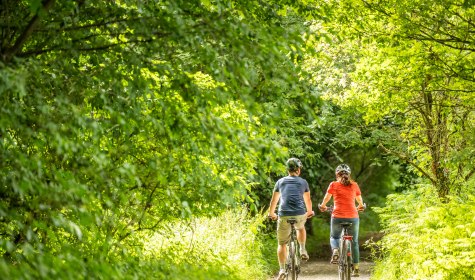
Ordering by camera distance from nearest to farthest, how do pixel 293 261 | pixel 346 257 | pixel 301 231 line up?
pixel 346 257
pixel 301 231
pixel 293 261

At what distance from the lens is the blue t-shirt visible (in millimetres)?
11430

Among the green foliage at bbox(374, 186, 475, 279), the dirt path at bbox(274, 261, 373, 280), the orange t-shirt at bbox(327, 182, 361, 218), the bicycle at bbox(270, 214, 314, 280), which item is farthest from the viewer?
the dirt path at bbox(274, 261, 373, 280)

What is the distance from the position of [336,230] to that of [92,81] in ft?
22.0

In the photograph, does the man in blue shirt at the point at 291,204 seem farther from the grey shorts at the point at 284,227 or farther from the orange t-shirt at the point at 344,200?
the orange t-shirt at the point at 344,200

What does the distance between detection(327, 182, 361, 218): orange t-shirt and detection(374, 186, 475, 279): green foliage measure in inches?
35.6

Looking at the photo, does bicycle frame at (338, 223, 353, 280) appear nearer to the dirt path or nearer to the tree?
the tree

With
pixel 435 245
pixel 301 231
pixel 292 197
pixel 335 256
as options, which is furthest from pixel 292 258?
pixel 435 245

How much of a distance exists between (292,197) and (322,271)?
23.7 ft

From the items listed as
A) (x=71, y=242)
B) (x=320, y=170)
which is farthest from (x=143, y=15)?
(x=320, y=170)

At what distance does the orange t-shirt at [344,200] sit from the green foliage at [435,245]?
0.91 metres

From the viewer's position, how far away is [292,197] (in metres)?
11.4

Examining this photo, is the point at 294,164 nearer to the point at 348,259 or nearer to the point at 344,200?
the point at 344,200

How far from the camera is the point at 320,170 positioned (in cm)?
2478

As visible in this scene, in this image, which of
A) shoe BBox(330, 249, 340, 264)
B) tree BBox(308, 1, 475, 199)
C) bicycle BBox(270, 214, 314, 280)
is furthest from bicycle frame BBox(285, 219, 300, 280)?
tree BBox(308, 1, 475, 199)
